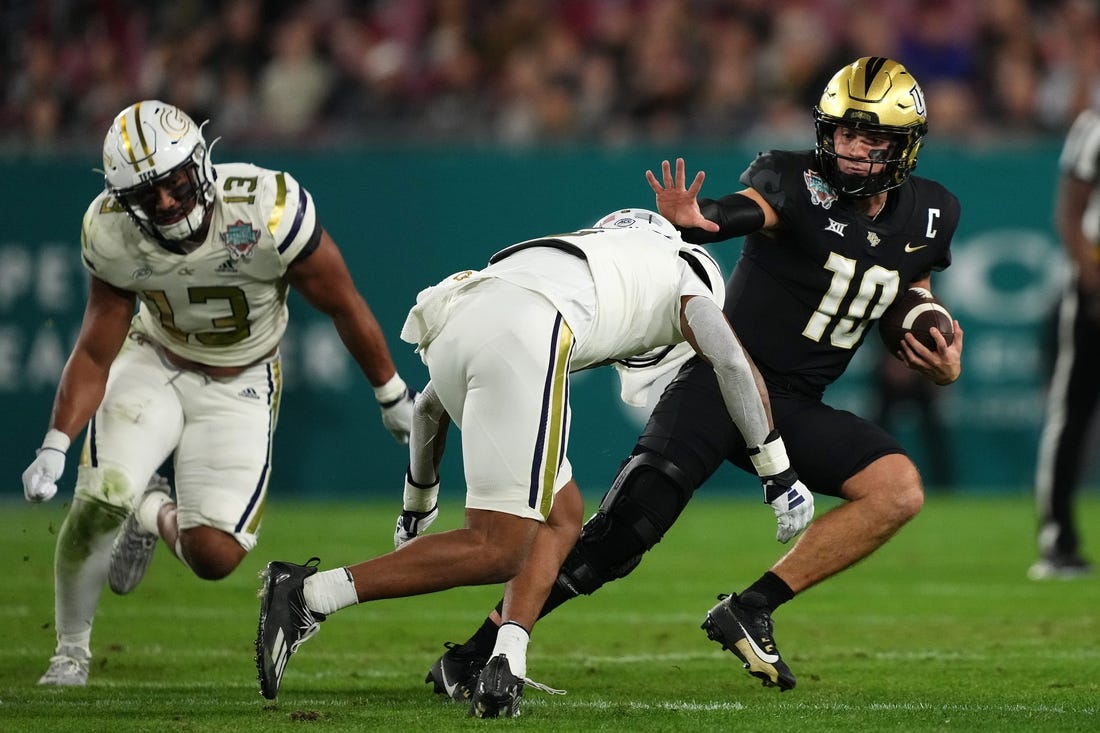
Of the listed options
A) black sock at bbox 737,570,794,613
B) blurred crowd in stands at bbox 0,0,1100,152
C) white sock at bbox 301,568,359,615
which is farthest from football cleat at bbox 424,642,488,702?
blurred crowd in stands at bbox 0,0,1100,152

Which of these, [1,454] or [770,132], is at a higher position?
→ [770,132]

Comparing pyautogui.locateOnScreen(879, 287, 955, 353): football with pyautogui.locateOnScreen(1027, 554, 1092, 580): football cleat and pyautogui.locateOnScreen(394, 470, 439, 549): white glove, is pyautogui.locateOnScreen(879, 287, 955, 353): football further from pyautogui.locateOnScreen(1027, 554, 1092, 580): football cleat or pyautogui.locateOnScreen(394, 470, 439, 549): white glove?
pyautogui.locateOnScreen(1027, 554, 1092, 580): football cleat

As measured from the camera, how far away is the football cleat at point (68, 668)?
16.2 feet

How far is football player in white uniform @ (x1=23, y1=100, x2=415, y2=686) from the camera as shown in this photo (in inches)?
197

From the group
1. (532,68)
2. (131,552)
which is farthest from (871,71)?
(532,68)

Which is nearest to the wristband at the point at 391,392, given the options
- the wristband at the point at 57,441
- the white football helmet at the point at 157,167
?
the white football helmet at the point at 157,167

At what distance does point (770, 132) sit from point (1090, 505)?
130 inches

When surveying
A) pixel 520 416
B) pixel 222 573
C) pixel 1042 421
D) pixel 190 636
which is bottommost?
pixel 1042 421

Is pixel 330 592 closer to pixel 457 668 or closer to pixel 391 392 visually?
pixel 457 668

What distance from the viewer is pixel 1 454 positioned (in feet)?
35.8

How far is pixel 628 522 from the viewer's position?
186 inches

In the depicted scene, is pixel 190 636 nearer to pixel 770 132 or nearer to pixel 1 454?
pixel 1 454

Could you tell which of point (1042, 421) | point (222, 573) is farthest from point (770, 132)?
point (222, 573)

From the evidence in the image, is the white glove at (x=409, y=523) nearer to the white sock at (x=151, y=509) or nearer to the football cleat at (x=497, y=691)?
the football cleat at (x=497, y=691)
